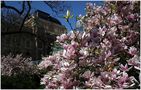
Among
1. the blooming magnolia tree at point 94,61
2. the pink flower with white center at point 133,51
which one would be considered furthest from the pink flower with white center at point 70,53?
the pink flower with white center at point 133,51

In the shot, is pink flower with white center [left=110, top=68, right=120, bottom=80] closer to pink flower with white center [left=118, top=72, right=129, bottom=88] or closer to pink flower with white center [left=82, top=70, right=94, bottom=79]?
pink flower with white center [left=118, top=72, right=129, bottom=88]

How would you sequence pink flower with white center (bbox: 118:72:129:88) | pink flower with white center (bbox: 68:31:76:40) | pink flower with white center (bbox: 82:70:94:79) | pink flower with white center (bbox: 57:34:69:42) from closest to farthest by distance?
pink flower with white center (bbox: 118:72:129:88), pink flower with white center (bbox: 82:70:94:79), pink flower with white center (bbox: 68:31:76:40), pink flower with white center (bbox: 57:34:69:42)

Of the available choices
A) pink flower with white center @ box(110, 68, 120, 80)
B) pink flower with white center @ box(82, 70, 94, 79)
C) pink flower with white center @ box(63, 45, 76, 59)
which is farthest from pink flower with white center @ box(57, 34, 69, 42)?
pink flower with white center @ box(110, 68, 120, 80)

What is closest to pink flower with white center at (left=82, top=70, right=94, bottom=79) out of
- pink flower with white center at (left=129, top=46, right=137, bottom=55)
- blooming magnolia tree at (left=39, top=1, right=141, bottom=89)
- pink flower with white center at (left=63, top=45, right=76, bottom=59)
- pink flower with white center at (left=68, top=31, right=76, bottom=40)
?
blooming magnolia tree at (left=39, top=1, right=141, bottom=89)

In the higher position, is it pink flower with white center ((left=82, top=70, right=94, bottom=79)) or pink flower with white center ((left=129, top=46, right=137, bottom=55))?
pink flower with white center ((left=129, top=46, right=137, bottom=55))

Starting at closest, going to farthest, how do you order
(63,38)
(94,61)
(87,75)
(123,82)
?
(123,82)
(87,75)
(94,61)
(63,38)

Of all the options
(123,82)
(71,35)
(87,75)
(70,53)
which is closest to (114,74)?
(123,82)

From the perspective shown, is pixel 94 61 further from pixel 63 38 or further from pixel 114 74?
pixel 63 38

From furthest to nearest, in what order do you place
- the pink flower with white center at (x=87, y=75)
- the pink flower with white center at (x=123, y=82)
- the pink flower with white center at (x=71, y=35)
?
1. the pink flower with white center at (x=71, y=35)
2. the pink flower with white center at (x=87, y=75)
3. the pink flower with white center at (x=123, y=82)

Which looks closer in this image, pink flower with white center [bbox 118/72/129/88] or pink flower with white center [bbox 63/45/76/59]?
pink flower with white center [bbox 118/72/129/88]

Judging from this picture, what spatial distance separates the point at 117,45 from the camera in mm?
3814

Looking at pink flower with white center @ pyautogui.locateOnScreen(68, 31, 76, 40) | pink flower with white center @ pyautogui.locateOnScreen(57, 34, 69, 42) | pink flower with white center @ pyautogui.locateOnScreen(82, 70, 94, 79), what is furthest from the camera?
pink flower with white center @ pyautogui.locateOnScreen(57, 34, 69, 42)

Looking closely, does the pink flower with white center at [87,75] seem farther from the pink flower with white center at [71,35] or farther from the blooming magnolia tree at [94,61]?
the pink flower with white center at [71,35]

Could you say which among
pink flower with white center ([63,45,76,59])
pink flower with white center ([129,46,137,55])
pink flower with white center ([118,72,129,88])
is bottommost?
pink flower with white center ([118,72,129,88])
